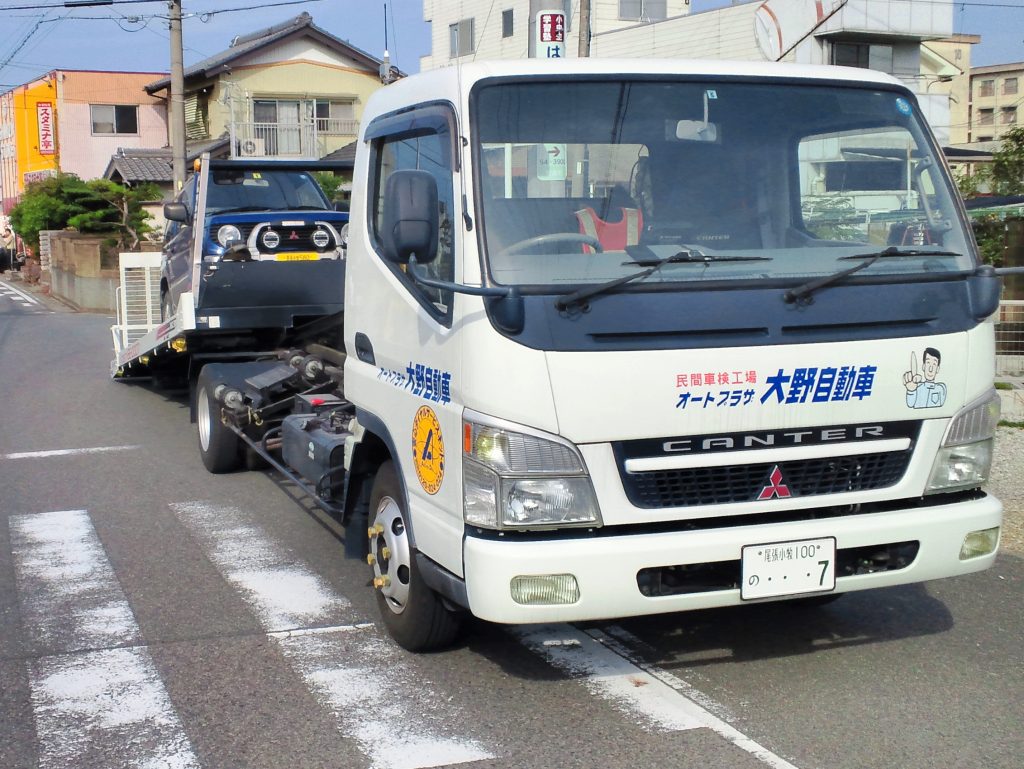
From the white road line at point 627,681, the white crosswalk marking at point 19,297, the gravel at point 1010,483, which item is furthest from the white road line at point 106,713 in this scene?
the white crosswalk marking at point 19,297

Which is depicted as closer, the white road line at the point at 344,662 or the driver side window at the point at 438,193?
the white road line at the point at 344,662

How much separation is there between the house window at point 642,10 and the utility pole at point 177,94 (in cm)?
1523

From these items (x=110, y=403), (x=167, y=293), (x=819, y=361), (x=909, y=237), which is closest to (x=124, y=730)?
(x=819, y=361)

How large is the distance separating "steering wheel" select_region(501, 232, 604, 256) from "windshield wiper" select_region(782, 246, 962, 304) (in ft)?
2.34

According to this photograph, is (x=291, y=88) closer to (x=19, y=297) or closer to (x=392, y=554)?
(x=19, y=297)

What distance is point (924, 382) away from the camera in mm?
4523

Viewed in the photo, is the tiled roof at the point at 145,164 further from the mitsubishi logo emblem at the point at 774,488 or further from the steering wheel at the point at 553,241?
the mitsubishi logo emblem at the point at 774,488

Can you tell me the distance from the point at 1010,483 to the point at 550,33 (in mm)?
5473

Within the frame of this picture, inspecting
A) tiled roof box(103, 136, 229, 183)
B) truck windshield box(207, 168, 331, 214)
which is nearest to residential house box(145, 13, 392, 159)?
tiled roof box(103, 136, 229, 183)

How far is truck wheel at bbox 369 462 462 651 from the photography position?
4.97 m

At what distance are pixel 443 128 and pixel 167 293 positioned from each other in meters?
7.62

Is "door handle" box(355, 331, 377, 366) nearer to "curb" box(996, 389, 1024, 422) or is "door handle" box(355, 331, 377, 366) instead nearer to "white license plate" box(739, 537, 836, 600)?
"white license plate" box(739, 537, 836, 600)

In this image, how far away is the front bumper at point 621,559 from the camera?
A: 4164 mm

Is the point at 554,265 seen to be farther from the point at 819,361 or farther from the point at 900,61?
the point at 900,61
